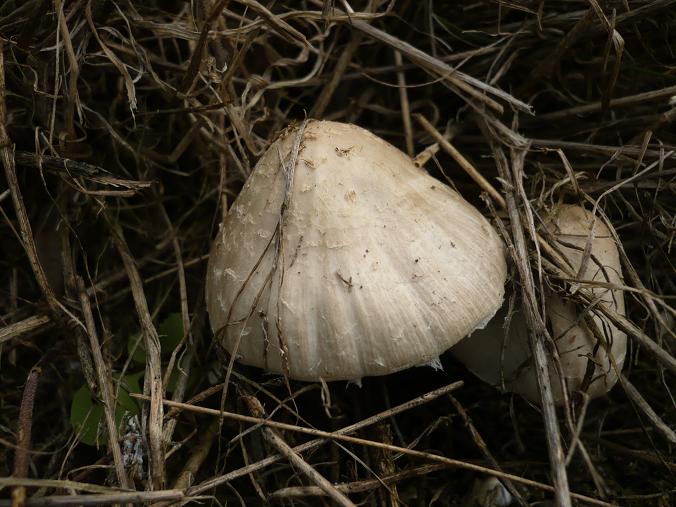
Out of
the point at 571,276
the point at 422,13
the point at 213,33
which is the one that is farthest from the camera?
the point at 422,13

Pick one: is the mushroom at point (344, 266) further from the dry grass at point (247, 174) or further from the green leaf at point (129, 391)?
the green leaf at point (129, 391)

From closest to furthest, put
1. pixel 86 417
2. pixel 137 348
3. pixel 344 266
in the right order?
1. pixel 344 266
2. pixel 86 417
3. pixel 137 348

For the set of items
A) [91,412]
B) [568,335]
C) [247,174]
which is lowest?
[91,412]

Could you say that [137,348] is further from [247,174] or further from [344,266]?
[344,266]

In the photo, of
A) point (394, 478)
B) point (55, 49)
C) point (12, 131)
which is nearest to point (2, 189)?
point (12, 131)

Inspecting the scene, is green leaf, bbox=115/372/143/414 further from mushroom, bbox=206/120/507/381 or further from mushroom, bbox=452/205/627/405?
mushroom, bbox=452/205/627/405

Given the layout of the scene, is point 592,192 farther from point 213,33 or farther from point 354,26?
point 213,33

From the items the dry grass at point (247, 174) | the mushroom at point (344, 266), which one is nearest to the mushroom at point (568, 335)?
the dry grass at point (247, 174)

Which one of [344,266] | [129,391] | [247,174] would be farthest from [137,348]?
[344,266]
